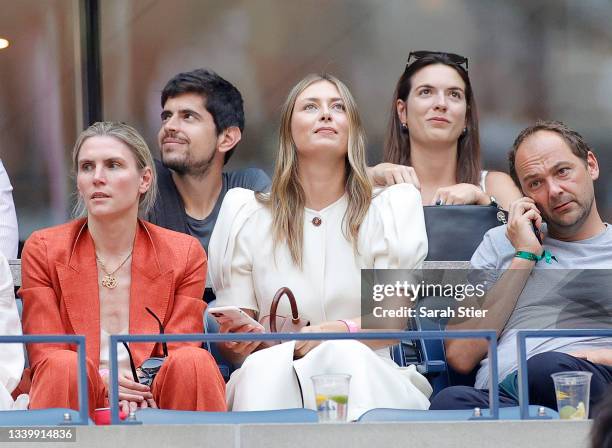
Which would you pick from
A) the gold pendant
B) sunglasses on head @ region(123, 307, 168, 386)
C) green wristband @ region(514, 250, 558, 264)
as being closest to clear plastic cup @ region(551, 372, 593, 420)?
green wristband @ region(514, 250, 558, 264)

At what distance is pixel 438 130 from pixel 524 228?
1096mm

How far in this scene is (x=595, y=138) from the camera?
7609 millimetres

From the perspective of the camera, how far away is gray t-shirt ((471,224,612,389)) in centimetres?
554

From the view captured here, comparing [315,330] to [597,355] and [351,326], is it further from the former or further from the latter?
[597,355]

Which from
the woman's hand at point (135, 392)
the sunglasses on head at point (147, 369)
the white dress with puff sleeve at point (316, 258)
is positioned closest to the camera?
the woman's hand at point (135, 392)

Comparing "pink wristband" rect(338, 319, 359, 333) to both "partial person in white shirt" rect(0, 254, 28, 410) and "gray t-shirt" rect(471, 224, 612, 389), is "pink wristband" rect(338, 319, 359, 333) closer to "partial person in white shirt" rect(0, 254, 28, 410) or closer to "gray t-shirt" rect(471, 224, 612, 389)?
"gray t-shirt" rect(471, 224, 612, 389)

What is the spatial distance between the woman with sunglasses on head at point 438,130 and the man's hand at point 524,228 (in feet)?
2.52

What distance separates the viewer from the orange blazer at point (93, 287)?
5.55 m

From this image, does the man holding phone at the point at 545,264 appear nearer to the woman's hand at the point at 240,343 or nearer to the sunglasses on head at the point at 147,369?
the woman's hand at the point at 240,343

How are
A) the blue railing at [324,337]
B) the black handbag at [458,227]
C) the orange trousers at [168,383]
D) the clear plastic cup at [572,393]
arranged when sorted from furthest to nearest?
the black handbag at [458,227] < the orange trousers at [168,383] < the clear plastic cup at [572,393] < the blue railing at [324,337]

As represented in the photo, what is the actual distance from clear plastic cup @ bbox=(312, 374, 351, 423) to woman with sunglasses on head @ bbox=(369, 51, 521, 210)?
172cm

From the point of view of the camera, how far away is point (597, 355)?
5.38 metres

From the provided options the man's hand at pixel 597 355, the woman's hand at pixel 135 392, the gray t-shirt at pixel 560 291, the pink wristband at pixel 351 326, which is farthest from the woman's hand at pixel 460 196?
the woman's hand at pixel 135 392

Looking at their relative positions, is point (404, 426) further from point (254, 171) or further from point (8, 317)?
point (254, 171)
